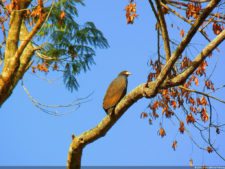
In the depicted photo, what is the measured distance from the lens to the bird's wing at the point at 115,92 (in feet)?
22.1

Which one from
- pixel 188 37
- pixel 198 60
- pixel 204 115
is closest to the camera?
pixel 188 37

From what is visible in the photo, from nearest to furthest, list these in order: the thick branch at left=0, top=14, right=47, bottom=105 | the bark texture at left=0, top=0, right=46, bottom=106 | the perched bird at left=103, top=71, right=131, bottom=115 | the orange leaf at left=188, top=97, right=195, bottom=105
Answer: the perched bird at left=103, top=71, right=131, bottom=115, the orange leaf at left=188, top=97, right=195, bottom=105, the thick branch at left=0, top=14, right=47, bottom=105, the bark texture at left=0, top=0, right=46, bottom=106

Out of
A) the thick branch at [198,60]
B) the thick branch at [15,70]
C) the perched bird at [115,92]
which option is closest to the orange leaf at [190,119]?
the perched bird at [115,92]

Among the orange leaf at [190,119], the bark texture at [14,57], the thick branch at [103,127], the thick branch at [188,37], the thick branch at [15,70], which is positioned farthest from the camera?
the bark texture at [14,57]

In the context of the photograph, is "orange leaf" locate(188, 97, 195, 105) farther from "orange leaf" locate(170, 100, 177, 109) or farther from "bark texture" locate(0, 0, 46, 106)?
"bark texture" locate(0, 0, 46, 106)

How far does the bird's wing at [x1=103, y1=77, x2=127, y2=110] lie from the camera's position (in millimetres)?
6721

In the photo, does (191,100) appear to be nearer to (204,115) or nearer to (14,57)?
(204,115)

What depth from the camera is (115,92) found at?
7.14 meters

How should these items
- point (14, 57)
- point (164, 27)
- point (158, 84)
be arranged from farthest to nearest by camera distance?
point (14, 57), point (164, 27), point (158, 84)

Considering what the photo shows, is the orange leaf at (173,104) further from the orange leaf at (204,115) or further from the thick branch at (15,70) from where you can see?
the thick branch at (15,70)

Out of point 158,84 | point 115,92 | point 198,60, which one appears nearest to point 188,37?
point 198,60

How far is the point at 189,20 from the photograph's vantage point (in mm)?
5953

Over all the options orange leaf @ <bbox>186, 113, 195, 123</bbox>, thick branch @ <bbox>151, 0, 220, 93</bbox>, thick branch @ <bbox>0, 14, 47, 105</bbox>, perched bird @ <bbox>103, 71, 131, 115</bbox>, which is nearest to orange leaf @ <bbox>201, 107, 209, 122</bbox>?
orange leaf @ <bbox>186, 113, 195, 123</bbox>

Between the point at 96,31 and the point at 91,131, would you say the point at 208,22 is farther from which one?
the point at 96,31
